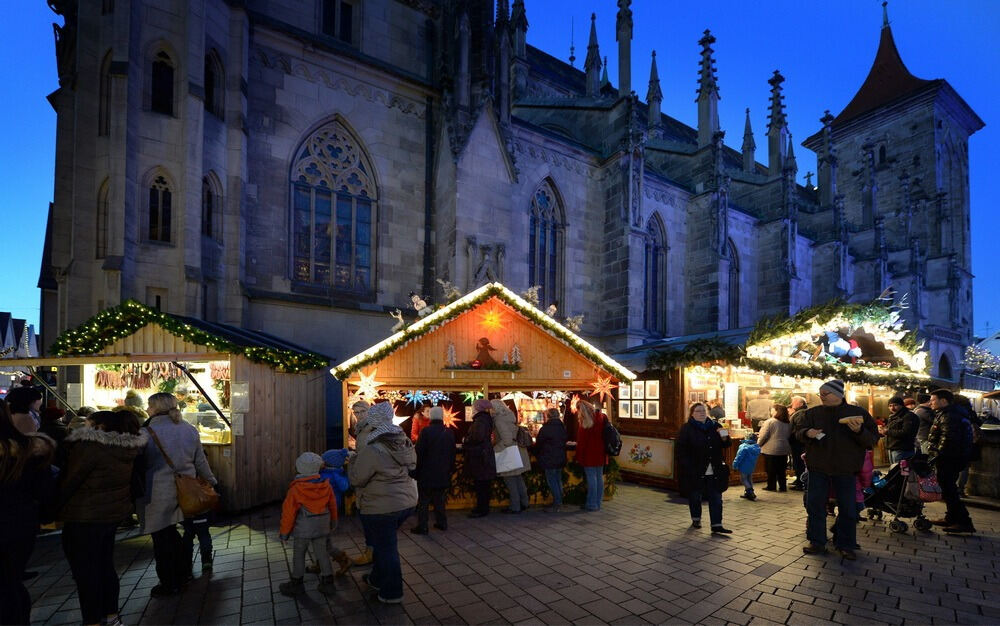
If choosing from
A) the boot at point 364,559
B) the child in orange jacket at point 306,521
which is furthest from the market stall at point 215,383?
the child in orange jacket at point 306,521

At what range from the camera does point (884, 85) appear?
37250 millimetres

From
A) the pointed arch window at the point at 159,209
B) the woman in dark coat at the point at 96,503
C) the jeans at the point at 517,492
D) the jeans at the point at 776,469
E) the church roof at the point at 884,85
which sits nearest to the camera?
the woman in dark coat at the point at 96,503

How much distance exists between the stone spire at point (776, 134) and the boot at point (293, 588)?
24.0 meters

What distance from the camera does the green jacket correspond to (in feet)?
17.2

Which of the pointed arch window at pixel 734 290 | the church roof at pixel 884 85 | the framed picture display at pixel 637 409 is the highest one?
the church roof at pixel 884 85

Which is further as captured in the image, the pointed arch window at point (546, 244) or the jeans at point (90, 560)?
the pointed arch window at point (546, 244)

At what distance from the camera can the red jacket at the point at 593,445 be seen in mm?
7492

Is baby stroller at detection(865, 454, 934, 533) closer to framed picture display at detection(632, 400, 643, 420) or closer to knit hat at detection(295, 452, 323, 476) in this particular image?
framed picture display at detection(632, 400, 643, 420)

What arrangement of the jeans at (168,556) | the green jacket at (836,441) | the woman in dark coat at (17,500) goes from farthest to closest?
the green jacket at (836,441) < the jeans at (168,556) < the woman in dark coat at (17,500)

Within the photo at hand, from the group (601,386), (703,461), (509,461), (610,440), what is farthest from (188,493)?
(601,386)

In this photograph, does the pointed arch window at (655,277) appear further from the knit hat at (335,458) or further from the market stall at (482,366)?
the knit hat at (335,458)

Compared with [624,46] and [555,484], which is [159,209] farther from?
[624,46]

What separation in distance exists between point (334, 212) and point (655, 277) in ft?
A: 39.3

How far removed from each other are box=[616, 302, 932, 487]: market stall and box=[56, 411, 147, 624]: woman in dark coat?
813 cm
